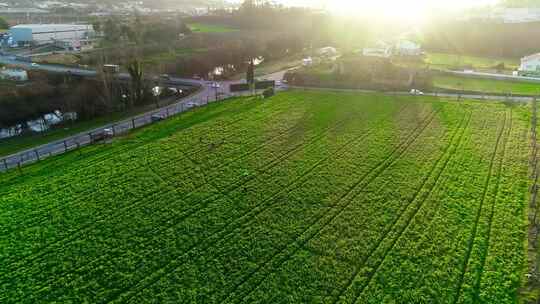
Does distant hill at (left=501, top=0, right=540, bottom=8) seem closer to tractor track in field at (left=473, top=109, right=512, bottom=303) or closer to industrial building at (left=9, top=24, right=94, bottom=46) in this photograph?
tractor track in field at (left=473, top=109, right=512, bottom=303)

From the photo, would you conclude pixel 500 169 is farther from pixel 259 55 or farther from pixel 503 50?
pixel 503 50

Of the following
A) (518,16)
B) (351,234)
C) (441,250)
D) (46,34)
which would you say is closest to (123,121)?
(351,234)

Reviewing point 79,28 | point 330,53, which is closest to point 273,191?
point 330,53

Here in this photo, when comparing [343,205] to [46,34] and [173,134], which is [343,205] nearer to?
[173,134]

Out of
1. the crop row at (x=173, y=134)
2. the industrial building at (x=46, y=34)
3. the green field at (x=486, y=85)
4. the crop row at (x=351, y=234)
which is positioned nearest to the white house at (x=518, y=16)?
the green field at (x=486, y=85)

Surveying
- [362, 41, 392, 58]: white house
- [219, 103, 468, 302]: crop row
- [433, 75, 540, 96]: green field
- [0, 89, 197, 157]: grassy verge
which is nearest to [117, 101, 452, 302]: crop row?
[219, 103, 468, 302]: crop row

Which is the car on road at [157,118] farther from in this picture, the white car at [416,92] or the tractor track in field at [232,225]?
the white car at [416,92]
